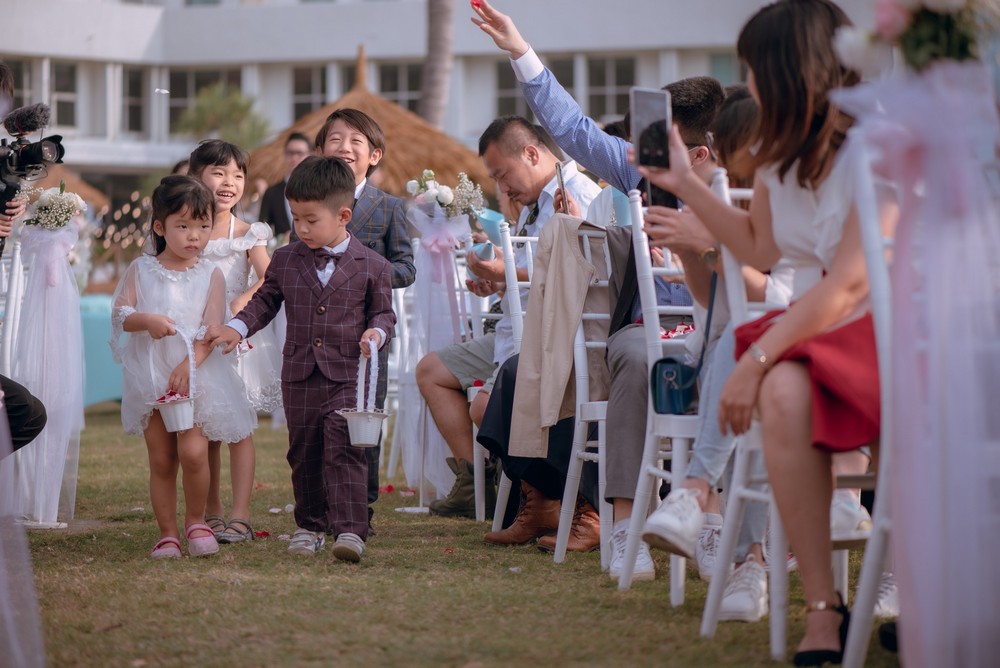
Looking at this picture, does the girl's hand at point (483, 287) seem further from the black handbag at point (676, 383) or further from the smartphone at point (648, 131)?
the smartphone at point (648, 131)

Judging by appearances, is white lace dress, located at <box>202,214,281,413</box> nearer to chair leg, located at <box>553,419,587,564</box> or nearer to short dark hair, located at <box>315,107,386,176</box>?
short dark hair, located at <box>315,107,386,176</box>

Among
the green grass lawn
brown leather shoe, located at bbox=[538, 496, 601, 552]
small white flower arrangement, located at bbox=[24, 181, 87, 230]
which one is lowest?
the green grass lawn

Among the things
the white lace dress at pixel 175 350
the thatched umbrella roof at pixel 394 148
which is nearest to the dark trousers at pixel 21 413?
the white lace dress at pixel 175 350

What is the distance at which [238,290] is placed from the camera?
5.06 metres

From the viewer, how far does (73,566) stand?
4203 mm

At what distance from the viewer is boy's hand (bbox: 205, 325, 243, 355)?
443cm

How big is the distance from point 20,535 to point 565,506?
201 cm

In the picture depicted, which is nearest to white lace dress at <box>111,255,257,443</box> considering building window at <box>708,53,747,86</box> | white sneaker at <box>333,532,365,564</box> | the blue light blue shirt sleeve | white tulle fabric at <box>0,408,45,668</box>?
white sneaker at <box>333,532,365,564</box>

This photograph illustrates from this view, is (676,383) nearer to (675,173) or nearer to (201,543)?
(675,173)

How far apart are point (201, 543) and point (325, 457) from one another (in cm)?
53

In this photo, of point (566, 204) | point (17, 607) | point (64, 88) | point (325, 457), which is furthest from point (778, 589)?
point (64, 88)

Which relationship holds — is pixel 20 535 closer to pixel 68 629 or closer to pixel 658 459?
pixel 68 629

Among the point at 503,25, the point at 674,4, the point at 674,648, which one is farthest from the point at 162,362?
the point at 674,4

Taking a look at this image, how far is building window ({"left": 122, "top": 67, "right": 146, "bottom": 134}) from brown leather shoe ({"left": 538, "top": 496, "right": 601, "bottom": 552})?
30789mm
